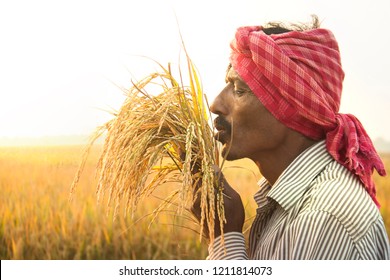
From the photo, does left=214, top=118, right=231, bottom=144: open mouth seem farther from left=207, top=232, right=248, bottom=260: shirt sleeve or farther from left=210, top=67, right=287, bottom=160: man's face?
left=207, top=232, right=248, bottom=260: shirt sleeve

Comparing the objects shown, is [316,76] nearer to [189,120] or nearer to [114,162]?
[189,120]

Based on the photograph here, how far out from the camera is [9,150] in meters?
6.05

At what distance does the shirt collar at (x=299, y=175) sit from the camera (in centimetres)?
263

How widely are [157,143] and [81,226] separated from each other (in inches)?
104

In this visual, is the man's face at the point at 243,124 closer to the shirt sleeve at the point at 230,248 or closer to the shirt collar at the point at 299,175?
the shirt collar at the point at 299,175

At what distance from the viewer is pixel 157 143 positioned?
2.81m

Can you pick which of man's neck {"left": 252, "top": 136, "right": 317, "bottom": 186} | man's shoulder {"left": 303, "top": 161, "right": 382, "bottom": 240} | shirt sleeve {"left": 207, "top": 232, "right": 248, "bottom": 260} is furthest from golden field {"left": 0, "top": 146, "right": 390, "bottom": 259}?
man's shoulder {"left": 303, "top": 161, "right": 382, "bottom": 240}

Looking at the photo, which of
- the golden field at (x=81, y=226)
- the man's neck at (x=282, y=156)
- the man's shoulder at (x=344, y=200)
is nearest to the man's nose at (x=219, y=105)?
the man's neck at (x=282, y=156)

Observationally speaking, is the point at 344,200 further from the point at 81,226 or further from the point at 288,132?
the point at 81,226

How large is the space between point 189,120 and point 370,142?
79cm

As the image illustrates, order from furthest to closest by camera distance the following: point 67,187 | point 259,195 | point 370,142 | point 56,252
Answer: point 67,187
point 56,252
point 259,195
point 370,142

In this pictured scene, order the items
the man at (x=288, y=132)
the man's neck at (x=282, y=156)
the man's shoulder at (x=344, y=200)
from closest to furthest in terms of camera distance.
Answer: the man's shoulder at (x=344, y=200) → the man at (x=288, y=132) → the man's neck at (x=282, y=156)

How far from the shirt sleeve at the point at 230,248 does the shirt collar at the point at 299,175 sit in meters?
0.23

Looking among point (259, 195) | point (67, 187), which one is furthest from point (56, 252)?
point (259, 195)
